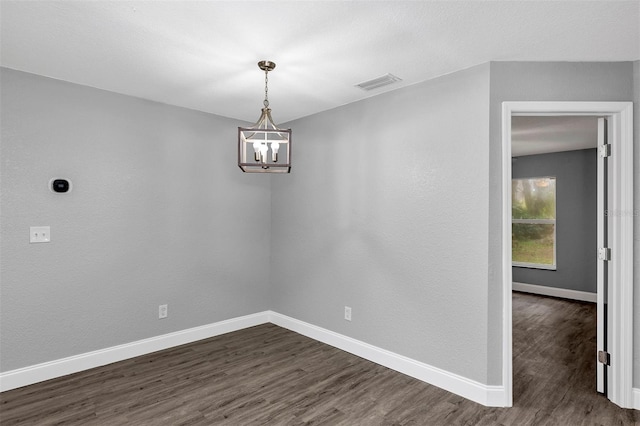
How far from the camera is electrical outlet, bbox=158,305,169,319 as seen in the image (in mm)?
3602

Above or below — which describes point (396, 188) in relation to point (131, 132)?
below

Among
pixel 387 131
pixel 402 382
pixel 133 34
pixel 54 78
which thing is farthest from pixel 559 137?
pixel 54 78

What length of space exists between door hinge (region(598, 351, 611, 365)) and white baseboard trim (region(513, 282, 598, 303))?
362cm

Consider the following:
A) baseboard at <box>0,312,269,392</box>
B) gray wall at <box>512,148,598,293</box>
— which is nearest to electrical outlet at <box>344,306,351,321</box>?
baseboard at <box>0,312,269,392</box>

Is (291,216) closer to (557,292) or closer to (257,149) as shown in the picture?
(257,149)

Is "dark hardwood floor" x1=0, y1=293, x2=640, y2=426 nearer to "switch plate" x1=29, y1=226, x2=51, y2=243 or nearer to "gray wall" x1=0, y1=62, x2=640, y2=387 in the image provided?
"gray wall" x1=0, y1=62, x2=640, y2=387

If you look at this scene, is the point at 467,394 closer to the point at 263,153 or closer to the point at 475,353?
the point at 475,353

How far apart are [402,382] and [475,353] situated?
671 millimetres

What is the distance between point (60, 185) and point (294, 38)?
2.37 metres

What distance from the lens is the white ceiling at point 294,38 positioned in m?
1.95

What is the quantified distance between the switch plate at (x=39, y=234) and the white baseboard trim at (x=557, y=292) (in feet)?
23.9

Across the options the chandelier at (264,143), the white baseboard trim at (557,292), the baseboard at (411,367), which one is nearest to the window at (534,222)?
the white baseboard trim at (557,292)

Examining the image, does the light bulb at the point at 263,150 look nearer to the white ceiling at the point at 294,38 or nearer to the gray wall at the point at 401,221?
the white ceiling at the point at 294,38

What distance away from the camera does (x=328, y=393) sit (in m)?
2.76
